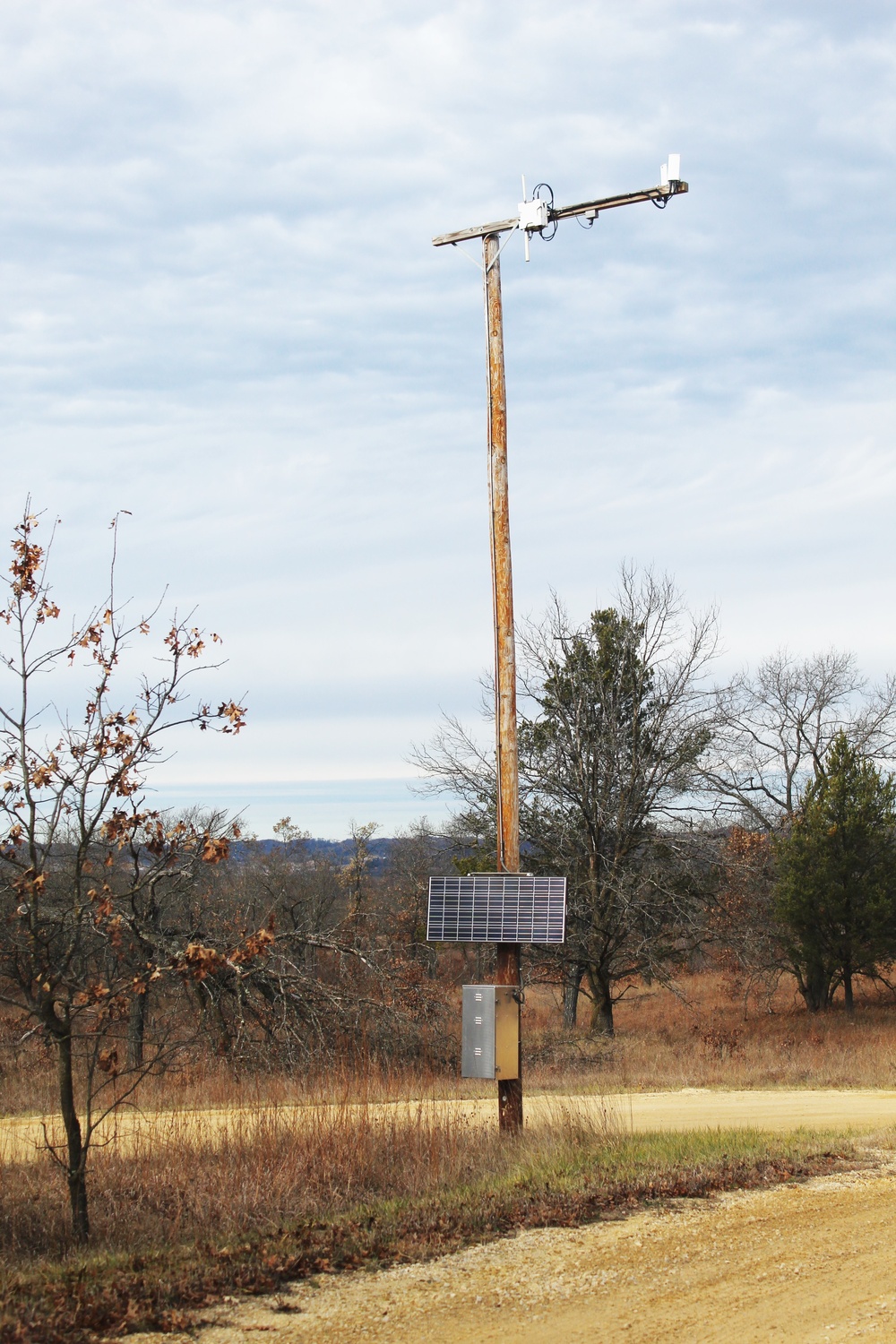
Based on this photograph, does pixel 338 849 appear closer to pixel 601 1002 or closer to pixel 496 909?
pixel 601 1002

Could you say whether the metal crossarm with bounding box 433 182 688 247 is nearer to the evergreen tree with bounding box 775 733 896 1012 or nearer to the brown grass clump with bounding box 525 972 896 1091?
the brown grass clump with bounding box 525 972 896 1091

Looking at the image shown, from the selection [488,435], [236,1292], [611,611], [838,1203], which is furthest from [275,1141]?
[611,611]

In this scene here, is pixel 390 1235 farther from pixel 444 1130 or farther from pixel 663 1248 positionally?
pixel 444 1130

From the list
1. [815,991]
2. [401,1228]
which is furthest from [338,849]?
[401,1228]

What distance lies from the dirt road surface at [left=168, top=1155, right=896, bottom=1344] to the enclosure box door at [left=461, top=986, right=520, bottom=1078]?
2111 mm

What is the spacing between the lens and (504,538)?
10.2 m

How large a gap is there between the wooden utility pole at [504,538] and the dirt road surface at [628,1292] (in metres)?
2.69

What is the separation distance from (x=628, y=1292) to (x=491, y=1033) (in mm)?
3417

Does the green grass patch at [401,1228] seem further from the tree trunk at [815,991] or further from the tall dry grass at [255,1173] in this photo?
the tree trunk at [815,991]

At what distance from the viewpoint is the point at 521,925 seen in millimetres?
9414

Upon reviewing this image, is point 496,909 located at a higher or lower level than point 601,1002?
higher

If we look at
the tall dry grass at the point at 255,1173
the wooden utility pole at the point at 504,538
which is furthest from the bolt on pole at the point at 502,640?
the tall dry grass at the point at 255,1173

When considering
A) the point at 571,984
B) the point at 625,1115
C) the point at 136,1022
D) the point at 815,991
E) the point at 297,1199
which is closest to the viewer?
the point at 297,1199

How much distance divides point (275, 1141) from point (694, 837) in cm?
1863
